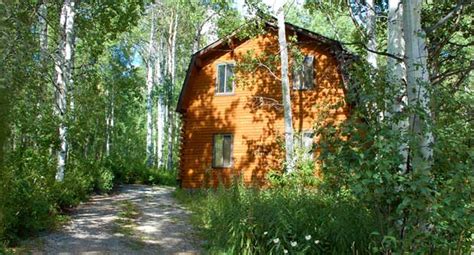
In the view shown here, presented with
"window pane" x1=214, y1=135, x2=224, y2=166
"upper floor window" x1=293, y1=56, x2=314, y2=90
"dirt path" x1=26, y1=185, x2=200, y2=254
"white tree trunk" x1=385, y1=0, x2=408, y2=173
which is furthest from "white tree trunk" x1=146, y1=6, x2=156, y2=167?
"white tree trunk" x1=385, y1=0, x2=408, y2=173

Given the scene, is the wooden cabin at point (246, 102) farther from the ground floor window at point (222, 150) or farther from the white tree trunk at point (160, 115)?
the white tree trunk at point (160, 115)

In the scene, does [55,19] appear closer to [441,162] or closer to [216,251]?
[216,251]

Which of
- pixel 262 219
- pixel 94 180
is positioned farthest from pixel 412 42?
pixel 94 180

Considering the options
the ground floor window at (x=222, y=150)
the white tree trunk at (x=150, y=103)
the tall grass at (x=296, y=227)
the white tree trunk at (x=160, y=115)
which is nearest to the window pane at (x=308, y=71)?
the ground floor window at (x=222, y=150)

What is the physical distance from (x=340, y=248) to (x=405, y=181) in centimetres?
230

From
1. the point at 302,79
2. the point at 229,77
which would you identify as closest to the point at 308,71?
the point at 302,79

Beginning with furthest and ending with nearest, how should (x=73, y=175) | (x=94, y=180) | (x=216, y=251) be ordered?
(x=94, y=180) → (x=73, y=175) → (x=216, y=251)

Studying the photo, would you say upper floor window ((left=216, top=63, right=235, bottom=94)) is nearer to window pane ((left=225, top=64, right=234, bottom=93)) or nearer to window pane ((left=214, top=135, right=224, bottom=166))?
window pane ((left=225, top=64, right=234, bottom=93))

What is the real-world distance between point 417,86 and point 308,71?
1285cm

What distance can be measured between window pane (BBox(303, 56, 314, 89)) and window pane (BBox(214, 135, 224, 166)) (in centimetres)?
422

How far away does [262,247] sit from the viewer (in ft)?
23.9

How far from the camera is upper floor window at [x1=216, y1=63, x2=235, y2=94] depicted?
1931 centimetres

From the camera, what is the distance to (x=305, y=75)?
722 inches

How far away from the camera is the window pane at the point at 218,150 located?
19141 mm
